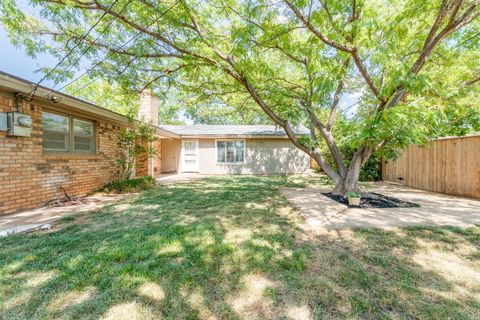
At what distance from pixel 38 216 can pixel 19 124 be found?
1961mm

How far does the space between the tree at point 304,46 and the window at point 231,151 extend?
671cm

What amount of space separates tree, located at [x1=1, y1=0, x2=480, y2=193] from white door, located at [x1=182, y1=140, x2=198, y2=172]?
282 inches

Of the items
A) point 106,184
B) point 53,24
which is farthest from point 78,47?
point 106,184

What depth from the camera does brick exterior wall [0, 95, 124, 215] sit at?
4535 millimetres

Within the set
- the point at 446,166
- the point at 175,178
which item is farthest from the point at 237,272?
the point at 175,178

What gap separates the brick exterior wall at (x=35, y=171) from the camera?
454 cm

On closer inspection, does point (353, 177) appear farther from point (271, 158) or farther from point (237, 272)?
point (271, 158)

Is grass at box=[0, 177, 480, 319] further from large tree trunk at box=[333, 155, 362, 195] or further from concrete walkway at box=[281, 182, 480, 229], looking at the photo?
large tree trunk at box=[333, 155, 362, 195]

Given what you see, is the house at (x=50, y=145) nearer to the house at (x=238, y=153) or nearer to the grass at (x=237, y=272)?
the grass at (x=237, y=272)

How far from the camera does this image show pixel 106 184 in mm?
7617

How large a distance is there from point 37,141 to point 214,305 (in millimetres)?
5825

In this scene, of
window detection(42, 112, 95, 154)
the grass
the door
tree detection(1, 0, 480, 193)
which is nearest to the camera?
the grass

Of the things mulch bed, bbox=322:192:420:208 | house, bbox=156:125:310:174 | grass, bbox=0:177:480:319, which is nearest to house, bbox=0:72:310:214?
grass, bbox=0:177:480:319

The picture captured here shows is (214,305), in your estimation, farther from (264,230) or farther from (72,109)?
(72,109)
